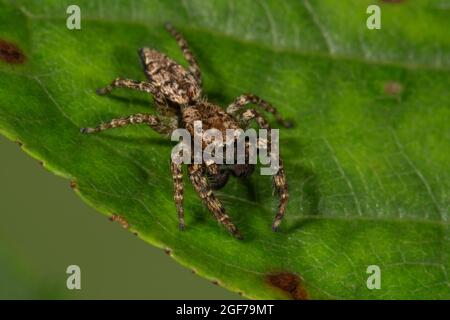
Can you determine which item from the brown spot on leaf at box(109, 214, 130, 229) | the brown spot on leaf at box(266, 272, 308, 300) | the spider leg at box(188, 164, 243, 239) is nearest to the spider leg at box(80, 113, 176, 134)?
the spider leg at box(188, 164, 243, 239)

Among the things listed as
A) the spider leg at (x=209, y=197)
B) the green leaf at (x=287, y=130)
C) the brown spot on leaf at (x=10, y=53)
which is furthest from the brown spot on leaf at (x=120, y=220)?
the brown spot on leaf at (x=10, y=53)

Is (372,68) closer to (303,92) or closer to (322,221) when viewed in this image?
(303,92)

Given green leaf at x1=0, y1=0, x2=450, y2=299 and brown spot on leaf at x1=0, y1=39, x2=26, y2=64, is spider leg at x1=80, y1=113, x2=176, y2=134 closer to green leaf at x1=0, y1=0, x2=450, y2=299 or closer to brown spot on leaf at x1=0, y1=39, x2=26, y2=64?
green leaf at x1=0, y1=0, x2=450, y2=299

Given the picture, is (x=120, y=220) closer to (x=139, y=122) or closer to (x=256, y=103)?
(x=139, y=122)

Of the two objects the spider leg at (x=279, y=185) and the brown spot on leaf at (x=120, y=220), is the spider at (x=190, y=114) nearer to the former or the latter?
the spider leg at (x=279, y=185)

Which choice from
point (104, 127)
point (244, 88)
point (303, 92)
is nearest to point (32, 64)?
point (104, 127)

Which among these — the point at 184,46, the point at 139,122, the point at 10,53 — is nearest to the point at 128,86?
the point at 139,122

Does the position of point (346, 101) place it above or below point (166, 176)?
above
